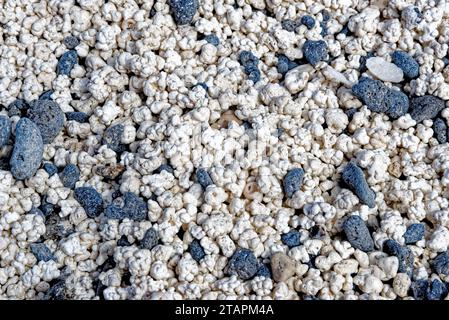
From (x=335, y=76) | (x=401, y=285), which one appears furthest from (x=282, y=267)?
(x=335, y=76)

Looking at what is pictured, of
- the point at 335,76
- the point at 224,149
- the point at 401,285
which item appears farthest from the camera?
the point at 335,76

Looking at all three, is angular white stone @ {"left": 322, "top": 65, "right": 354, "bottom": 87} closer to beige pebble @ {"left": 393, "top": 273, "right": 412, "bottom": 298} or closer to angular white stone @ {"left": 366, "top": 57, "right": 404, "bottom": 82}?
angular white stone @ {"left": 366, "top": 57, "right": 404, "bottom": 82}

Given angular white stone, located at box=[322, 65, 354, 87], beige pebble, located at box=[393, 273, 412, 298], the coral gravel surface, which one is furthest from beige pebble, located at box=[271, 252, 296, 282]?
angular white stone, located at box=[322, 65, 354, 87]

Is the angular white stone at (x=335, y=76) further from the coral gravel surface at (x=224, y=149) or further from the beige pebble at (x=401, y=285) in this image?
the beige pebble at (x=401, y=285)

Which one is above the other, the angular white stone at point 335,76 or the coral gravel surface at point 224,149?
the angular white stone at point 335,76

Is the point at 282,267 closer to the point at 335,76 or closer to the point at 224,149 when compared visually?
the point at 224,149

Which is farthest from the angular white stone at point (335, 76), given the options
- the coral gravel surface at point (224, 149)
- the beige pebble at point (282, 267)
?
the beige pebble at point (282, 267)

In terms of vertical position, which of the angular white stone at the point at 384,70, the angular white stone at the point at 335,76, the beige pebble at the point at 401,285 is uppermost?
the angular white stone at the point at 384,70
